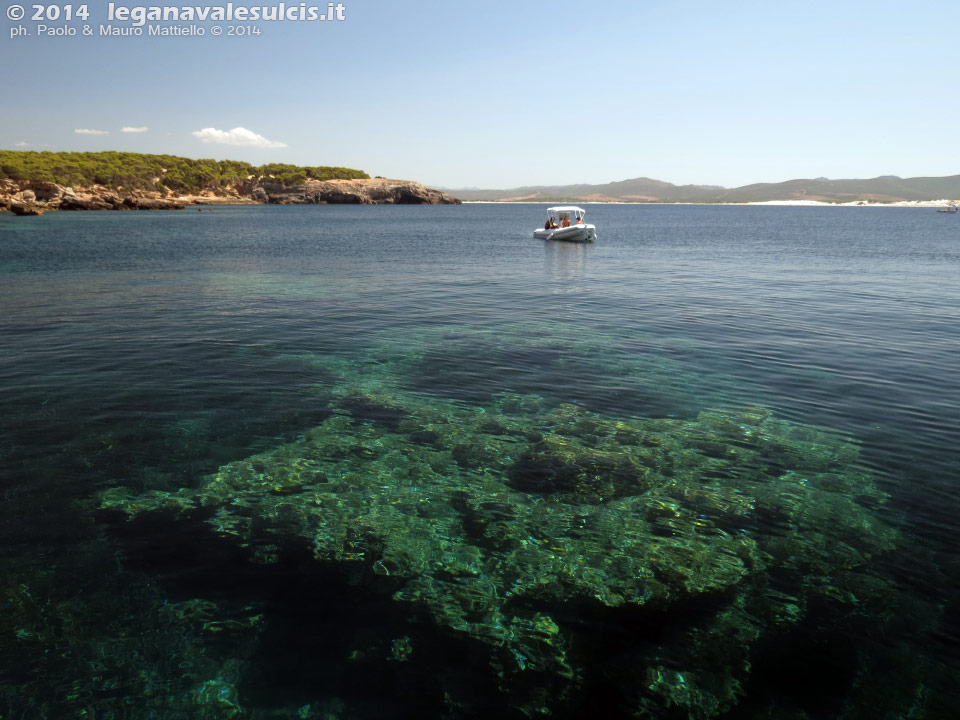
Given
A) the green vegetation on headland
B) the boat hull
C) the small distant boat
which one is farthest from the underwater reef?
the green vegetation on headland

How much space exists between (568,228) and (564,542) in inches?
2193

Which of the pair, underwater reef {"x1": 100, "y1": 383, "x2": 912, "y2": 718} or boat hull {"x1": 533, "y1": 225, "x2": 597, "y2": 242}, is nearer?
underwater reef {"x1": 100, "y1": 383, "x2": 912, "y2": 718}

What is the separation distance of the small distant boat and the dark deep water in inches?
1605

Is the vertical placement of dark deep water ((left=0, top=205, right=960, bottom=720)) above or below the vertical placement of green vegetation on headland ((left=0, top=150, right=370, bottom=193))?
below

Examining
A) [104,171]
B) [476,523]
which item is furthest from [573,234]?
[104,171]

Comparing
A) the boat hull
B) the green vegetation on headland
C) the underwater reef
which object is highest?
the green vegetation on headland

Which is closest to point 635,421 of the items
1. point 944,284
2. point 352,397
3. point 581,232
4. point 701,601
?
point 701,601

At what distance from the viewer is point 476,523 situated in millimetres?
9477

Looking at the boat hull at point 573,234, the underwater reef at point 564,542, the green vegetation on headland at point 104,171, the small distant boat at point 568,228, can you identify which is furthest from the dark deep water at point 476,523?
the green vegetation on headland at point 104,171

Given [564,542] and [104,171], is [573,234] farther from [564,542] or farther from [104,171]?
[104,171]

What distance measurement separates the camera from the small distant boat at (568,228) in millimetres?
61156

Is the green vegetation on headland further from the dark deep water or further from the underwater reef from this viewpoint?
the underwater reef

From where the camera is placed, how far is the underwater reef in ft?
21.2

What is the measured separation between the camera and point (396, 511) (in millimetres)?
9820
